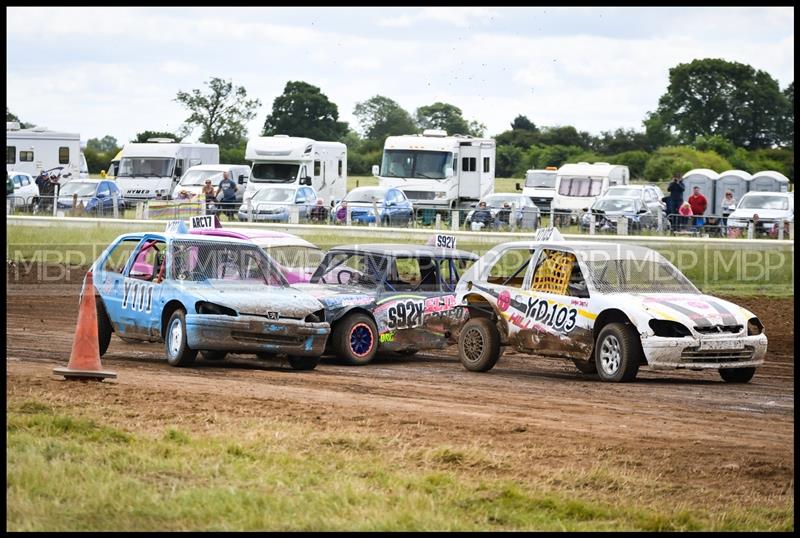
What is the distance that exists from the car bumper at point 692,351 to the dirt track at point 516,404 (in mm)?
255

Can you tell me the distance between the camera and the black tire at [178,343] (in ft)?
45.2

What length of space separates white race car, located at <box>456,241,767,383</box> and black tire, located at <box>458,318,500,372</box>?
11mm

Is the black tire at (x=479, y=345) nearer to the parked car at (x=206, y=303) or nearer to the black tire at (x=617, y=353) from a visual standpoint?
the black tire at (x=617, y=353)

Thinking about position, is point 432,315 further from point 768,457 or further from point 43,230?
point 43,230

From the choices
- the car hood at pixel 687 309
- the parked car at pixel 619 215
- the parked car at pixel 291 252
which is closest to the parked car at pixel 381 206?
the parked car at pixel 619 215

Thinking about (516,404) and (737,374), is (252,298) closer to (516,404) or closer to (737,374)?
(516,404)

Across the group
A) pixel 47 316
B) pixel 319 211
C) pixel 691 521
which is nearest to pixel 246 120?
pixel 319 211

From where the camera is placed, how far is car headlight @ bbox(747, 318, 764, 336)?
13594 millimetres

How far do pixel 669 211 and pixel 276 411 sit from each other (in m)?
27.9

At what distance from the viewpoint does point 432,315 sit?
15422 millimetres

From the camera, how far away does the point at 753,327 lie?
44.8 feet

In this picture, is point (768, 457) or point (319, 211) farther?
point (319, 211)

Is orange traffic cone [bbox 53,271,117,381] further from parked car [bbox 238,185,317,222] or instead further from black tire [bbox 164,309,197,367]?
parked car [bbox 238,185,317,222]

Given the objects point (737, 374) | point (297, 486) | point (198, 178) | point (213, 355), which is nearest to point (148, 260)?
point (213, 355)
